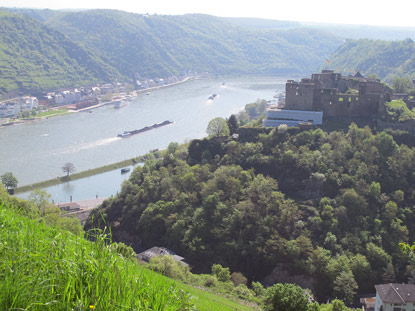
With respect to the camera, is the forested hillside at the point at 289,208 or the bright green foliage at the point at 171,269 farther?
the forested hillside at the point at 289,208

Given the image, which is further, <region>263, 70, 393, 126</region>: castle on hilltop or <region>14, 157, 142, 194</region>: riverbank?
<region>14, 157, 142, 194</region>: riverbank

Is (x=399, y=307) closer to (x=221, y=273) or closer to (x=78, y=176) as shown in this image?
(x=221, y=273)

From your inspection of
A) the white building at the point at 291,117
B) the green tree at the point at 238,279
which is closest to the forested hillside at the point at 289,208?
the green tree at the point at 238,279

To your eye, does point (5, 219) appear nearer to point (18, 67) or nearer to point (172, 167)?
point (172, 167)

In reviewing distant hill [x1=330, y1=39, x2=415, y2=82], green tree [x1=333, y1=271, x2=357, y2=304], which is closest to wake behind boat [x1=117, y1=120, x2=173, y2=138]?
green tree [x1=333, y1=271, x2=357, y2=304]

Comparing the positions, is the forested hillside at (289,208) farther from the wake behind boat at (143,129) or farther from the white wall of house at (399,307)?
the wake behind boat at (143,129)

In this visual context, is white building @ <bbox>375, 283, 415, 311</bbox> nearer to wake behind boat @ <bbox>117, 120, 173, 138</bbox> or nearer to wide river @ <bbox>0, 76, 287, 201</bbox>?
wide river @ <bbox>0, 76, 287, 201</bbox>

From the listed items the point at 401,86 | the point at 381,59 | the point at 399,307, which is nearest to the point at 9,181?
the point at 399,307
